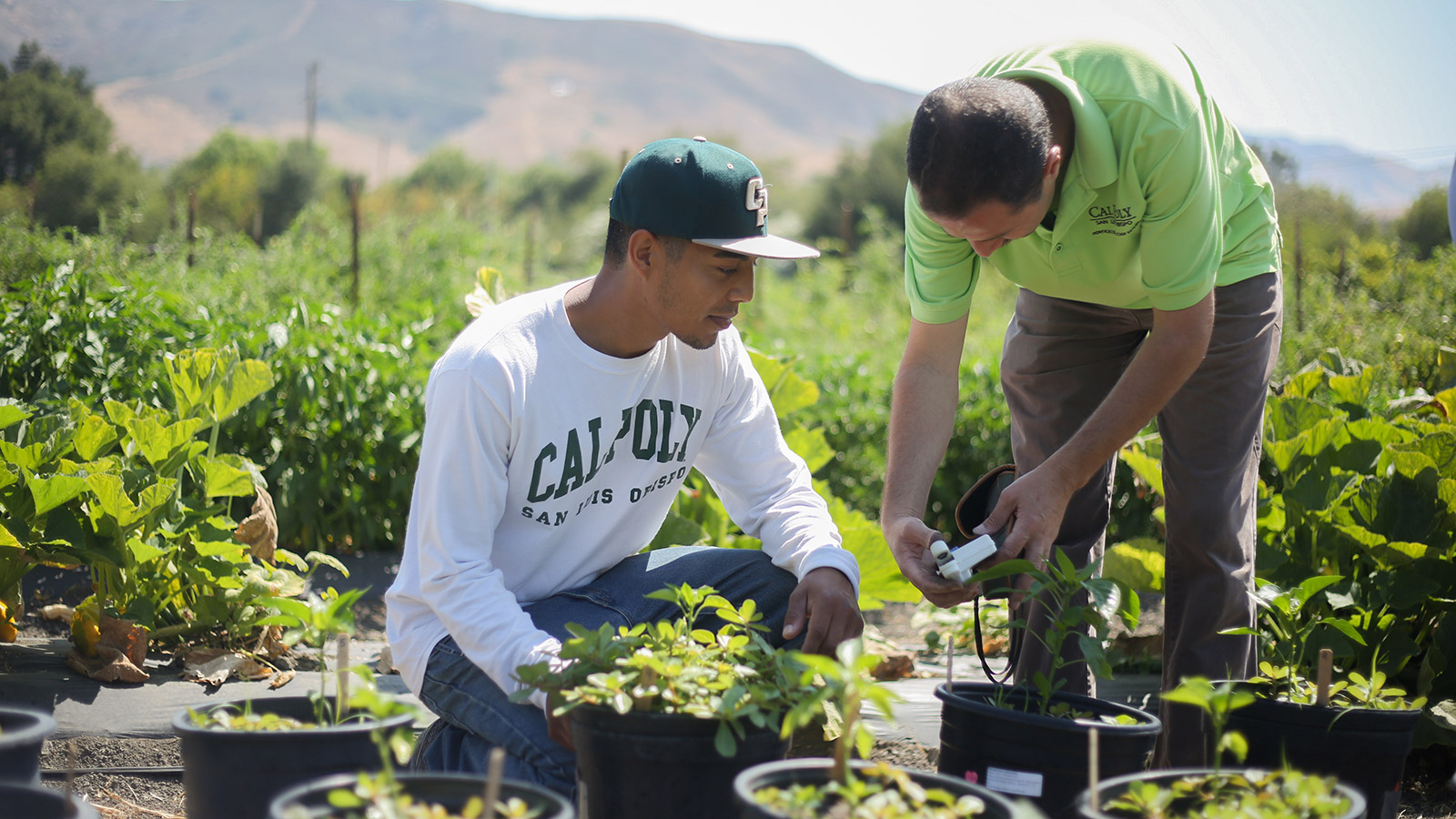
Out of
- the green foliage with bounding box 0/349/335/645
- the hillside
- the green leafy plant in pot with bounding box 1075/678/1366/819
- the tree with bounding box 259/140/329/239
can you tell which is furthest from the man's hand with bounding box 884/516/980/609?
the hillside

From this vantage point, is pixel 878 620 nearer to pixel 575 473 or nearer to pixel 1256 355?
pixel 1256 355

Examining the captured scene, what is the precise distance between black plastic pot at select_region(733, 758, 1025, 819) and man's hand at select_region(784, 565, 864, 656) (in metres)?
0.56

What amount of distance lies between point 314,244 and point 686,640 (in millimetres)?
9279

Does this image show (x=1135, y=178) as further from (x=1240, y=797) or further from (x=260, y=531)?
(x=260, y=531)

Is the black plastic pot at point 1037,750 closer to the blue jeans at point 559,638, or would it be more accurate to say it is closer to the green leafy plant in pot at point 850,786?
the green leafy plant in pot at point 850,786

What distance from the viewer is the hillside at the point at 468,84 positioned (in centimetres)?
8744

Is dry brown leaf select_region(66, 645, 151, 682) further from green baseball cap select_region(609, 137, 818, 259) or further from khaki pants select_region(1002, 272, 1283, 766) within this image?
khaki pants select_region(1002, 272, 1283, 766)

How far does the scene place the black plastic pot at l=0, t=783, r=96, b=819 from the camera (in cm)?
110

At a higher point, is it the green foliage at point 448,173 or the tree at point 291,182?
the tree at point 291,182

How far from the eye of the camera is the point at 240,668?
8.16 ft

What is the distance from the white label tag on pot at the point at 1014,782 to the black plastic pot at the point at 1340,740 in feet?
1.43

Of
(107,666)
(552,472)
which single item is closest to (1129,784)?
(552,472)

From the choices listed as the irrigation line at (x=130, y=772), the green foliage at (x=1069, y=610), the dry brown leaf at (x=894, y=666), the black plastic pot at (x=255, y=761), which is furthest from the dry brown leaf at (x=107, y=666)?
the green foliage at (x=1069, y=610)

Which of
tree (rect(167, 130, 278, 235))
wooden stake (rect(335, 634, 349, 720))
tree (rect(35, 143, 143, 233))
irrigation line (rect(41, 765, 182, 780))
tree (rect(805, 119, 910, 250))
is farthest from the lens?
tree (rect(805, 119, 910, 250))
